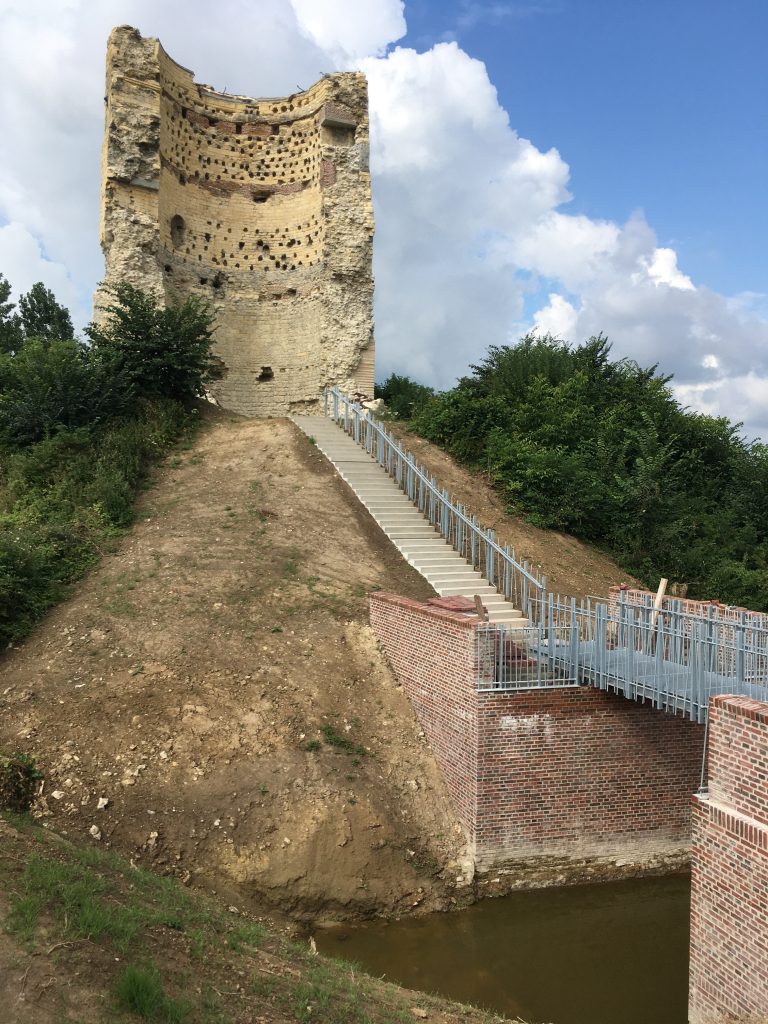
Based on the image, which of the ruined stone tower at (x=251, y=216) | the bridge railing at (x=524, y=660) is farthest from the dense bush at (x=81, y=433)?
the bridge railing at (x=524, y=660)

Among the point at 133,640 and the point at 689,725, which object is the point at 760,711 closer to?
the point at 689,725

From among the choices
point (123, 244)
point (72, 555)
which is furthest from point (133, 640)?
point (123, 244)

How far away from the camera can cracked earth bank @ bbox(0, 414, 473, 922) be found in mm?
8344

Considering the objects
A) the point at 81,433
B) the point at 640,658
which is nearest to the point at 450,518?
the point at 640,658

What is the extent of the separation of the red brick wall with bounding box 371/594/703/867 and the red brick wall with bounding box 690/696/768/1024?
2796 millimetres

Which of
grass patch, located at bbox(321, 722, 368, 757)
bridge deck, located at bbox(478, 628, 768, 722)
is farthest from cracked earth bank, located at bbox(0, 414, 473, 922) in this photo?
bridge deck, located at bbox(478, 628, 768, 722)

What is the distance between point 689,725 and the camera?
10.0 metres

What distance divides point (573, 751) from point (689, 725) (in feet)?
6.07

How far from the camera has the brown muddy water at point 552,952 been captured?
721cm

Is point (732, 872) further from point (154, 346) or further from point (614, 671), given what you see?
point (154, 346)

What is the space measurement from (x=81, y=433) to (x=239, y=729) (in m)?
9.33

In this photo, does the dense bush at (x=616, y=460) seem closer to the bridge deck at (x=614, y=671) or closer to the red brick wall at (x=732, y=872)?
the bridge deck at (x=614, y=671)

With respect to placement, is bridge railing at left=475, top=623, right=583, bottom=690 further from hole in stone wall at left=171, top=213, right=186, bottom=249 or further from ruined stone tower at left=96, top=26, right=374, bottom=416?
hole in stone wall at left=171, top=213, right=186, bottom=249

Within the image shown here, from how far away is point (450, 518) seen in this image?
15.4 metres
